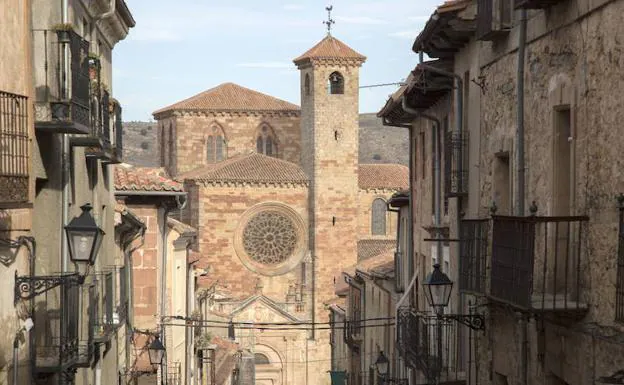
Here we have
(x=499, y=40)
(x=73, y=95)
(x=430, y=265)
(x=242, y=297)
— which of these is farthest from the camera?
(x=242, y=297)

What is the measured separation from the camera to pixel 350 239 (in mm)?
78938

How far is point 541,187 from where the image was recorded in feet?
41.4

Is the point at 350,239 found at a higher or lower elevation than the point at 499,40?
lower

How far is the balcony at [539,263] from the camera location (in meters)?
11.1

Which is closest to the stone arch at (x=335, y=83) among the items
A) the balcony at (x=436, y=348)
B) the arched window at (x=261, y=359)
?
the arched window at (x=261, y=359)

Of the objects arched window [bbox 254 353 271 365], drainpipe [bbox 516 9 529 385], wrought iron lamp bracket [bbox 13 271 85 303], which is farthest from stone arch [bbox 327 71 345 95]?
wrought iron lamp bracket [bbox 13 271 85 303]

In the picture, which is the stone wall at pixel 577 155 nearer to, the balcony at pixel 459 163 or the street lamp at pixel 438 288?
the street lamp at pixel 438 288

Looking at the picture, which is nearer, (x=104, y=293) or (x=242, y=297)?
(x=104, y=293)

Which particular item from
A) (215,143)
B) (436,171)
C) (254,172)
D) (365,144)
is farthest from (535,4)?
(365,144)

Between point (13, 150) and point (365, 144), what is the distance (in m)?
178

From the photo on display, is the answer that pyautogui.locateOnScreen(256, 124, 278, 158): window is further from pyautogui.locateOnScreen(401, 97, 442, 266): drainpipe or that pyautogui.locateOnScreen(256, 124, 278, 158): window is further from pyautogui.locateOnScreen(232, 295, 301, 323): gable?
pyautogui.locateOnScreen(401, 97, 442, 266): drainpipe

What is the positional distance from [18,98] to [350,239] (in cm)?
6760

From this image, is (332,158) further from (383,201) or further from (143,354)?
(143,354)

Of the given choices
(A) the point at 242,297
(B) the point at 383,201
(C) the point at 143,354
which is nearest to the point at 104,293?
(C) the point at 143,354
